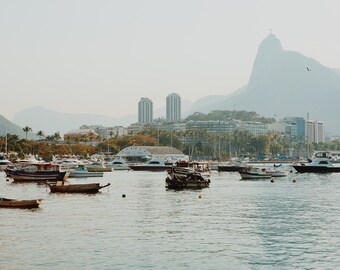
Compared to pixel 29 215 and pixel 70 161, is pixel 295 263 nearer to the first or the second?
pixel 29 215

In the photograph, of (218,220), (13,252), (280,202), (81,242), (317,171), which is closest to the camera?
(13,252)

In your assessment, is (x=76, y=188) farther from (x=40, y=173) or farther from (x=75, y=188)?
(x=40, y=173)


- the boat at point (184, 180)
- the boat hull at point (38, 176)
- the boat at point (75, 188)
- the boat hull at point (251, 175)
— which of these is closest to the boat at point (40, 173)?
the boat hull at point (38, 176)

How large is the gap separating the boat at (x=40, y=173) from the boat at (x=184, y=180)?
882 inches

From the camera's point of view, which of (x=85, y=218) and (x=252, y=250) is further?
(x=85, y=218)

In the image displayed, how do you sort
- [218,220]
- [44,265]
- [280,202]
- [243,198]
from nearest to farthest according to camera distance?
[44,265] < [218,220] < [280,202] < [243,198]

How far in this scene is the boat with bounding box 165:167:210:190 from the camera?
96125mm

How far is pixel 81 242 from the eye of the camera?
46.0 meters

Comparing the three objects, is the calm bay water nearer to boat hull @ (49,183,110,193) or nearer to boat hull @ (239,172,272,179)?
boat hull @ (49,183,110,193)

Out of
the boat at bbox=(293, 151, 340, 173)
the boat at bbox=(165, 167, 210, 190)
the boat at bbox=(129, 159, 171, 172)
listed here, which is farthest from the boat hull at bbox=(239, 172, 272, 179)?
the boat at bbox=(129, 159, 171, 172)

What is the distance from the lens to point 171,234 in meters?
49.7

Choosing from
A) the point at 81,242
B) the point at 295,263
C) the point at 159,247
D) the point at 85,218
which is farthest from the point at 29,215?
the point at 295,263

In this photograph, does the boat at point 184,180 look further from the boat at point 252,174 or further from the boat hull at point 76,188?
the boat at point 252,174

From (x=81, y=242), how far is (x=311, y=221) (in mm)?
23192
